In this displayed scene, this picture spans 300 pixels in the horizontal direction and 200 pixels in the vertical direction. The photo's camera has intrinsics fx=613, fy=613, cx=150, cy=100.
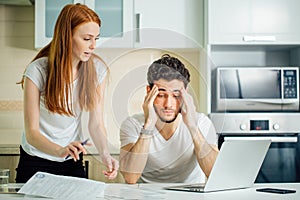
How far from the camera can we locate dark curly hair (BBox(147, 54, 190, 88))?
189 cm

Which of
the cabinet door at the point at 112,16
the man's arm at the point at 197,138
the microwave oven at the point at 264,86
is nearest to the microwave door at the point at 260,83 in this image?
the microwave oven at the point at 264,86

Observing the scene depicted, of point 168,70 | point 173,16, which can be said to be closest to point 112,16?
point 173,16

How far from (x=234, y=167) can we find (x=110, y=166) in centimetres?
38

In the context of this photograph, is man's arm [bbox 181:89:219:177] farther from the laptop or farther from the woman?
the woman

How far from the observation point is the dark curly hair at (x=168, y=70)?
6.20 feet

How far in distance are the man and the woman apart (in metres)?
0.17

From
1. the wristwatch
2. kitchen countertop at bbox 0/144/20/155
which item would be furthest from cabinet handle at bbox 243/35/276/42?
the wristwatch

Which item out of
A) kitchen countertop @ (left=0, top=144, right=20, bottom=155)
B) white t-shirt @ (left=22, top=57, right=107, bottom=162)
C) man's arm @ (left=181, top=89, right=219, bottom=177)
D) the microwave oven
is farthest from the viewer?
the microwave oven

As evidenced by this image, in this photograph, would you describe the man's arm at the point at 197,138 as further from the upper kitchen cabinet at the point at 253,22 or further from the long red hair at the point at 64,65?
the upper kitchen cabinet at the point at 253,22

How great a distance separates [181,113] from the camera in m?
1.99

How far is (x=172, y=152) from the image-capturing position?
203 centimetres

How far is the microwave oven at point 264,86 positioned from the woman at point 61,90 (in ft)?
4.68

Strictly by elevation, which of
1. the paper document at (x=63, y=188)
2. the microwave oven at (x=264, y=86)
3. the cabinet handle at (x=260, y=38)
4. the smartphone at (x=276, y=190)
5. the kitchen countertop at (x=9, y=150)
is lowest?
the kitchen countertop at (x=9, y=150)

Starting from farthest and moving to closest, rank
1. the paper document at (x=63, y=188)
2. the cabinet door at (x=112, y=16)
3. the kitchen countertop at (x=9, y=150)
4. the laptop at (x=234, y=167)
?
the cabinet door at (x=112, y=16) < the kitchen countertop at (x=9, y=150) < the laptop at (x=234, y=167) < the paper document at (x=63, y=188)
